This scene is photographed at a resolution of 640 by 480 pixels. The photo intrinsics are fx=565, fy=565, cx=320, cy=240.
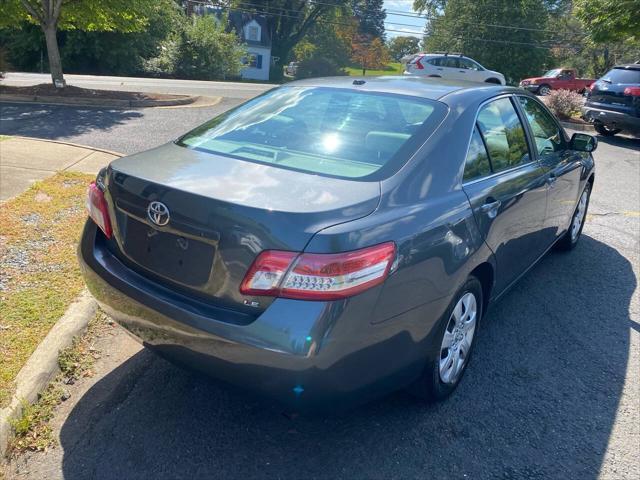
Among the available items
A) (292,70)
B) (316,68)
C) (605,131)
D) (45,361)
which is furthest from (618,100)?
(292,70)

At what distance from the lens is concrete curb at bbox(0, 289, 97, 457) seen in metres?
2.67

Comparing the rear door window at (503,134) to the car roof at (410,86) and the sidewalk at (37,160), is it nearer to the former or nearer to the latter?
the car roof at (410,86)

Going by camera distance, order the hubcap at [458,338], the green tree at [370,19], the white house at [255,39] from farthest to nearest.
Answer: the green tree at [370,19] < the white house at [255,39] < the hubcap at [458,338]

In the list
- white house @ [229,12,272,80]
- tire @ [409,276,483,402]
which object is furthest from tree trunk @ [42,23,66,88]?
white house @ [229,12,272,80]

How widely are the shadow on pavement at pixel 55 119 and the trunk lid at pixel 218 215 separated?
24.6 feet

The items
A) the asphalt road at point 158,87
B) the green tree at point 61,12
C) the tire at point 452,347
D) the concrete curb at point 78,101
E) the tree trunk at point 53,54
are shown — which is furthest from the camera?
the asphalt road at point 158,87

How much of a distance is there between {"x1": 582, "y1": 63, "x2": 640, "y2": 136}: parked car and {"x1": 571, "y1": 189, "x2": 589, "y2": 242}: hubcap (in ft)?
25.6

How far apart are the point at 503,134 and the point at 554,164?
90cm

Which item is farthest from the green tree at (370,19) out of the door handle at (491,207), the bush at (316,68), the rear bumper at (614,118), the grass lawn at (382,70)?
the door handle at (491,207)

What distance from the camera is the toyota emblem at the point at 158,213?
7.98ft

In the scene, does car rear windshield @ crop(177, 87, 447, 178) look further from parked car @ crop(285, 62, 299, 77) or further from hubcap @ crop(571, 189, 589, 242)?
parked car @ crop(285, 62, 299, 77)

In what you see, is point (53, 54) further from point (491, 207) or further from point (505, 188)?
point (491, 207)

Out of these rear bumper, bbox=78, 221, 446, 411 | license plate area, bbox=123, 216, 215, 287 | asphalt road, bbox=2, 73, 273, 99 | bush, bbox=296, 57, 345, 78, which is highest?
license plate area, bbox=123, 216, 215, 287

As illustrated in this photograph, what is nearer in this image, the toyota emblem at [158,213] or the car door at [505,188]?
the toyota emblem at [158,213]
